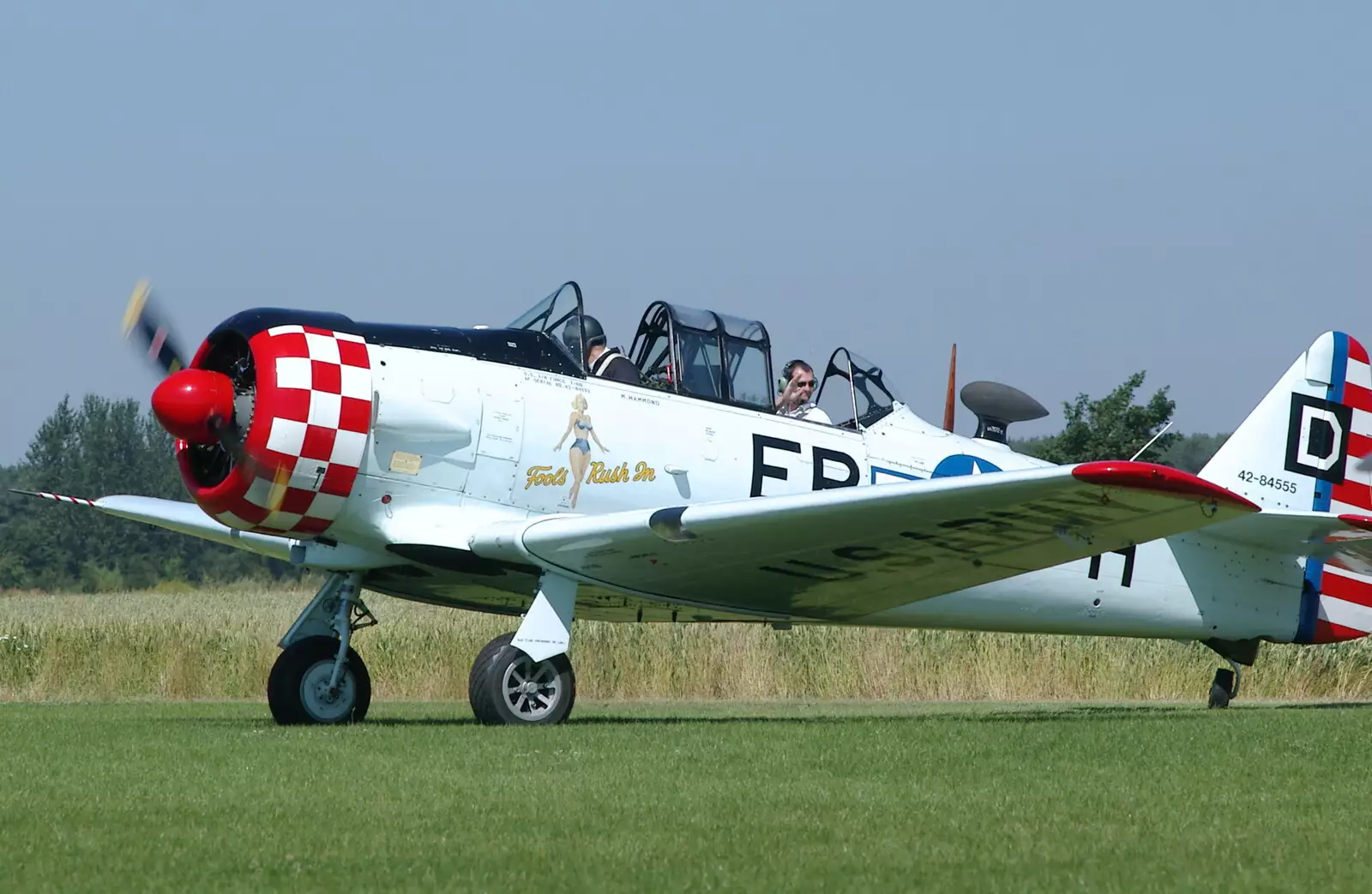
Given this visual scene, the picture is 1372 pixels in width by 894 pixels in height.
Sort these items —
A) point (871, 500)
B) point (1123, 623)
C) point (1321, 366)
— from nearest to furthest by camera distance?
point (871, 500)
point (1123, 623)
point (1321, 366)

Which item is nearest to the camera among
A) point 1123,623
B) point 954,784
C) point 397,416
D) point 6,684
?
point 954,784

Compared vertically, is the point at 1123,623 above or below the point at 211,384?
below

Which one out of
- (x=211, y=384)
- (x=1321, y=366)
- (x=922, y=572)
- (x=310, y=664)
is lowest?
(x=310, y=664)

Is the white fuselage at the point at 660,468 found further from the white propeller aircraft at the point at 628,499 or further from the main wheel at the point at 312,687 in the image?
the main wheel at the point at 312,687

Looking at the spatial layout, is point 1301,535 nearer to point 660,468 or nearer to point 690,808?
point 660,468

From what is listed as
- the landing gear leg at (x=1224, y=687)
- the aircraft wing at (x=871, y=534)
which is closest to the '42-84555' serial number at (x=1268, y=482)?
the landing gear leg at (x=1224, y=687)

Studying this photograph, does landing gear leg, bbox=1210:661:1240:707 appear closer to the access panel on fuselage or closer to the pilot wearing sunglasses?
the pilot wearing sunglasses

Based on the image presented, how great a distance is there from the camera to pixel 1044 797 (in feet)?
20.0

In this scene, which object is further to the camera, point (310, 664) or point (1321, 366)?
point (1321, 366)

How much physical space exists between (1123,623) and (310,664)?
6124mm

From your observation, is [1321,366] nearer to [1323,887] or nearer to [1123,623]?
[1123,623]

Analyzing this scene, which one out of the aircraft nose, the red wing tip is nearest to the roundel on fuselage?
the red wing tip

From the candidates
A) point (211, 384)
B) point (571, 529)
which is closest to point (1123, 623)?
point (571, 529)

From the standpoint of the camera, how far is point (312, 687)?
33.8 feet
